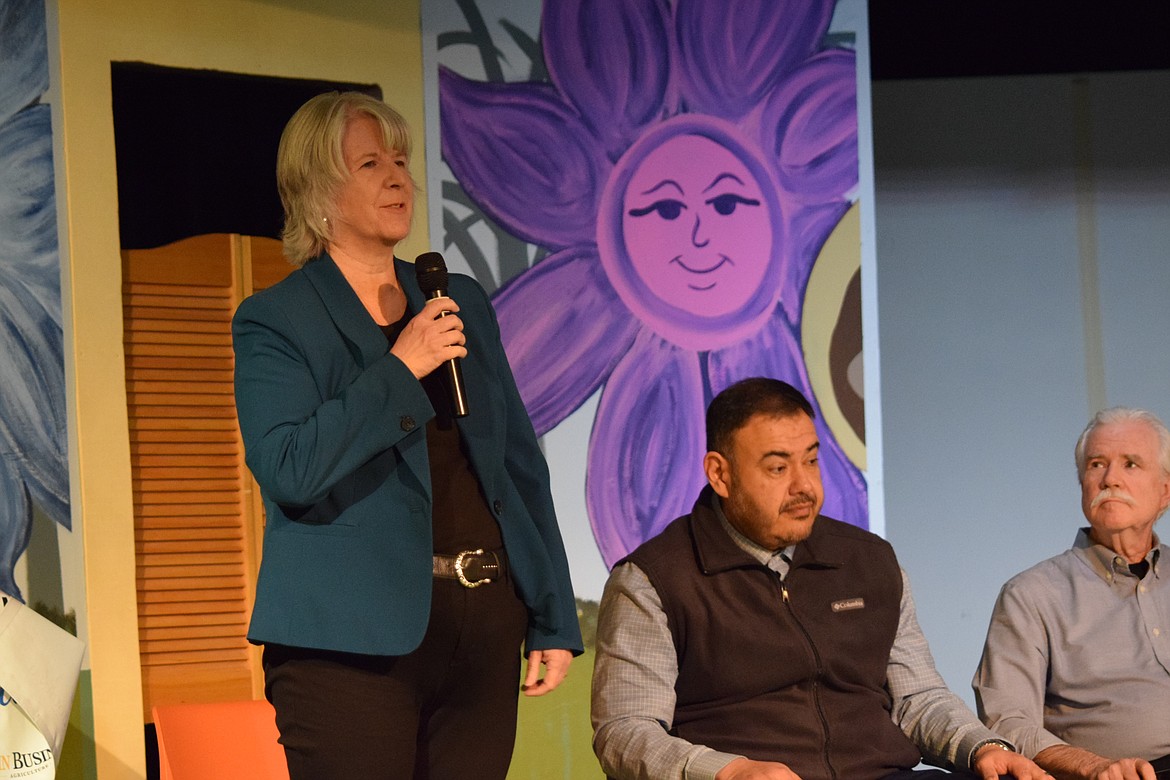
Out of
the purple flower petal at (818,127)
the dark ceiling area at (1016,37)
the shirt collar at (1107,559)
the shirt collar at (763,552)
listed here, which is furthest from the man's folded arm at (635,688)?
the dark ceiling area at (1016,37)

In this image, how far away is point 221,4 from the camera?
3467 mm

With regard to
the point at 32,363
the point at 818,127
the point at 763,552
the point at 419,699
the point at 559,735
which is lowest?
the point at 559,735

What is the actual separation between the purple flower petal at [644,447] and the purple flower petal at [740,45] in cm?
74

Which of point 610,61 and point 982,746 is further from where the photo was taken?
point 610,61

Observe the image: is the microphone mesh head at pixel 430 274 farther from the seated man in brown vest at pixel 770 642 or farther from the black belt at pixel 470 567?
the seated man in brown vest at pixel 770 642

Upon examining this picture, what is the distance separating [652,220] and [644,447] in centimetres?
64

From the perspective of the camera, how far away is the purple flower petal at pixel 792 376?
3.96m

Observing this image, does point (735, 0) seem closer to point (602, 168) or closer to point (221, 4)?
point (602, 168)

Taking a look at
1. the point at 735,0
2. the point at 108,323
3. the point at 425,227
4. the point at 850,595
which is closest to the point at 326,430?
the point at 850,595

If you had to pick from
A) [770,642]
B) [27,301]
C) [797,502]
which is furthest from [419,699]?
[27,301]

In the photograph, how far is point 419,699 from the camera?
1919mm

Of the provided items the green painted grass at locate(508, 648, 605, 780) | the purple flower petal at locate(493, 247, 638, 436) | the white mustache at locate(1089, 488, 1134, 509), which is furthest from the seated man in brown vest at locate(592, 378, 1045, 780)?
the green painted grass at locate(508, 648, 605, 780)

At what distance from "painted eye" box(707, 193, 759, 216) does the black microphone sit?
1.98m

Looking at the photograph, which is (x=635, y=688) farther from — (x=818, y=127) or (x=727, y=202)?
(x=818, y=127)
